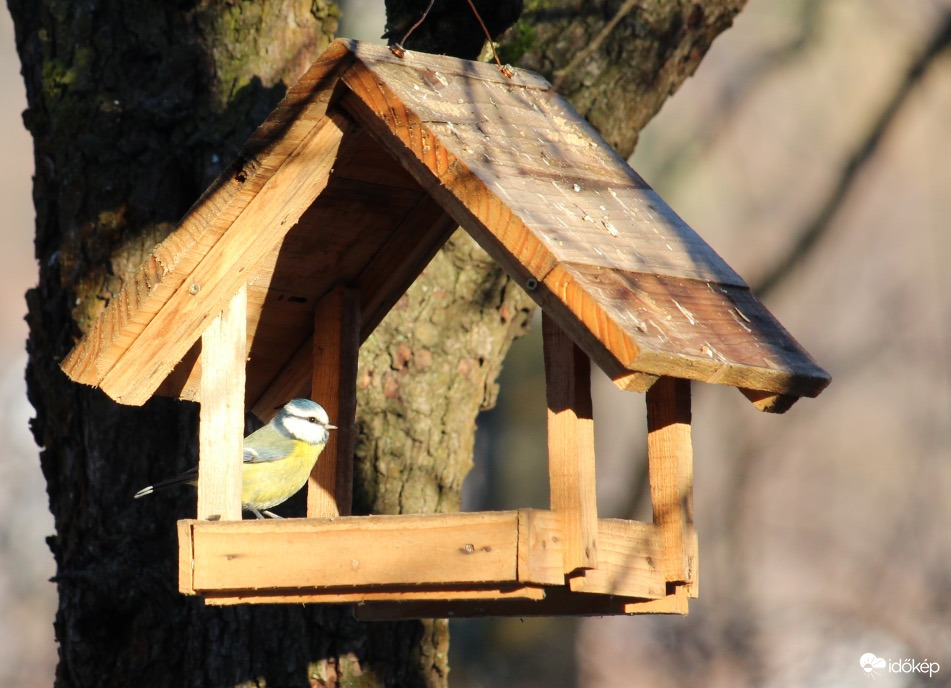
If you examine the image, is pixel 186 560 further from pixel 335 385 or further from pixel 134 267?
pixel 134 267

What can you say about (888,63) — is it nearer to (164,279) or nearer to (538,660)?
(538,660)

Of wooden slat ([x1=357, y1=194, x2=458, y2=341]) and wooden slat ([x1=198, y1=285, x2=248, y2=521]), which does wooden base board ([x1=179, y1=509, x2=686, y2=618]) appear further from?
wooden slat ([x1=357, y1=194, x2=458, y2=341])

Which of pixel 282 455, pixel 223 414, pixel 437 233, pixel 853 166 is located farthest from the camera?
pixel 853 166

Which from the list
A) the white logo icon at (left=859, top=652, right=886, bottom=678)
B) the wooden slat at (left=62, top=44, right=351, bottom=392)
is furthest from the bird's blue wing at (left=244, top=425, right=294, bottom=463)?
the white logo icon at (left=859, top=652, right=886, bottom=678)

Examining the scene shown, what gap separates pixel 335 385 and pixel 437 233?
1.84ft

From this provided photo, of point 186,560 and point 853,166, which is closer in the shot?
point 186,560

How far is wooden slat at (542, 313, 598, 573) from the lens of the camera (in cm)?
272

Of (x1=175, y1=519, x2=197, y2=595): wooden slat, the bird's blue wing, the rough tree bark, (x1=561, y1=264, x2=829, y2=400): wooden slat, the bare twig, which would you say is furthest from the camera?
the bare twig

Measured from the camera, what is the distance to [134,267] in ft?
14.2

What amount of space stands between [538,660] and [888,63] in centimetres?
526

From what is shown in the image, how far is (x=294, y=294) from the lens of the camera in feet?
12.2

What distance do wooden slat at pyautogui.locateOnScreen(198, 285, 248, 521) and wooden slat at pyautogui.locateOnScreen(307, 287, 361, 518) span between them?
0.50m

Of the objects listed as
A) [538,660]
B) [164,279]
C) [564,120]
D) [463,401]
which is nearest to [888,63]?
[538,660]

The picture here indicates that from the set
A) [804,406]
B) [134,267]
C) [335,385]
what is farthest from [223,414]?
[804,406]
